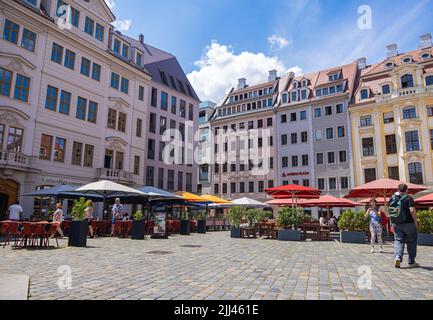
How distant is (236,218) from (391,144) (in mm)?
25333

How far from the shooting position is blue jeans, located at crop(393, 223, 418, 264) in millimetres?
7895

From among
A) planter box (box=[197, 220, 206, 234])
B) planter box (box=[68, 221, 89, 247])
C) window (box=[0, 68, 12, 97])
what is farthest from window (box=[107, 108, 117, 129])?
planter box (box=[68, 221, 89, 247])

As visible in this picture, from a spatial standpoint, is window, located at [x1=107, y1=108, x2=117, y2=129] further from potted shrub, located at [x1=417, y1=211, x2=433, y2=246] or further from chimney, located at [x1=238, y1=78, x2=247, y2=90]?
chimney, located at [x1=238, y1=78, x2=247, y2=90]

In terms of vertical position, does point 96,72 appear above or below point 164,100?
below

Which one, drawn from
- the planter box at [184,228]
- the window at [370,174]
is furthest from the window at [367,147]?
the planter box at [184,228]

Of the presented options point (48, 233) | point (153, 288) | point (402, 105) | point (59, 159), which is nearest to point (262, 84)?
point (402, 105)

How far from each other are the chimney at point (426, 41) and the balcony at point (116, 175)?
37130 mm

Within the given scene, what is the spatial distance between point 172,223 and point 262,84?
33561 millimetres

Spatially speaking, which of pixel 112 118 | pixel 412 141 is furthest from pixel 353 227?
pixel 412 141

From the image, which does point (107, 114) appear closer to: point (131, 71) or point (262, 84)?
point (131, 71)

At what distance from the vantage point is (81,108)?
28297 millimetres

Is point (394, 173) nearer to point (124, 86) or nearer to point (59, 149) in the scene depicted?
point (124, 86)

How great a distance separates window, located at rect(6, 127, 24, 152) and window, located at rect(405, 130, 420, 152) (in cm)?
3571
